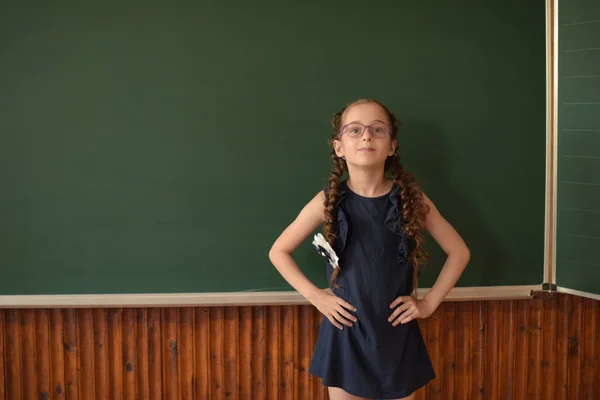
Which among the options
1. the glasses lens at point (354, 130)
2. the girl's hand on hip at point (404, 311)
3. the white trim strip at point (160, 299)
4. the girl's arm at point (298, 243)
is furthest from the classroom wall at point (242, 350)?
the glasses lens at point (354, 130)

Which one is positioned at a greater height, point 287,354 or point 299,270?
point 299,270

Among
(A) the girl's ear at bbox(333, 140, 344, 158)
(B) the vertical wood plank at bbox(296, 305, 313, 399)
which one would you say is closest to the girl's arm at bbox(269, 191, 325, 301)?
(A) the girl's ear at bbox(333, 140, 344, 158)

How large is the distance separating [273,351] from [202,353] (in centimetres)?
31

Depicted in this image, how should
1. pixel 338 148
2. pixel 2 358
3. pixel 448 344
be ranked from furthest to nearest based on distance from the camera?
pixel 448 344, pixel 2 358, pixel 338 148

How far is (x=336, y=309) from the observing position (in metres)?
1.85

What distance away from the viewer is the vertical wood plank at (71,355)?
2262mm

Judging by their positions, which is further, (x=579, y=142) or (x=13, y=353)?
(x=13, y=353)

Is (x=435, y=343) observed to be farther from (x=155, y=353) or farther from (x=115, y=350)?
(x=115, y=350)

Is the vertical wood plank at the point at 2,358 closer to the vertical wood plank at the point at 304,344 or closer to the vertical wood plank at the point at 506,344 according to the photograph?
the vertical wood plank at the point at 304,344

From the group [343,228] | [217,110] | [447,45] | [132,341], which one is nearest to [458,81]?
[447,45]

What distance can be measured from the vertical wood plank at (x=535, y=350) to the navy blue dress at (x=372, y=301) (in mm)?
771

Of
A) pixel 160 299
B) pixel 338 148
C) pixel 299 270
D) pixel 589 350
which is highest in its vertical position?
→ pixel 338 148

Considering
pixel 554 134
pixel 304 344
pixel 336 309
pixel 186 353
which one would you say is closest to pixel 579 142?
pixel 554 134

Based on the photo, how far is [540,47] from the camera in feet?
7.18
